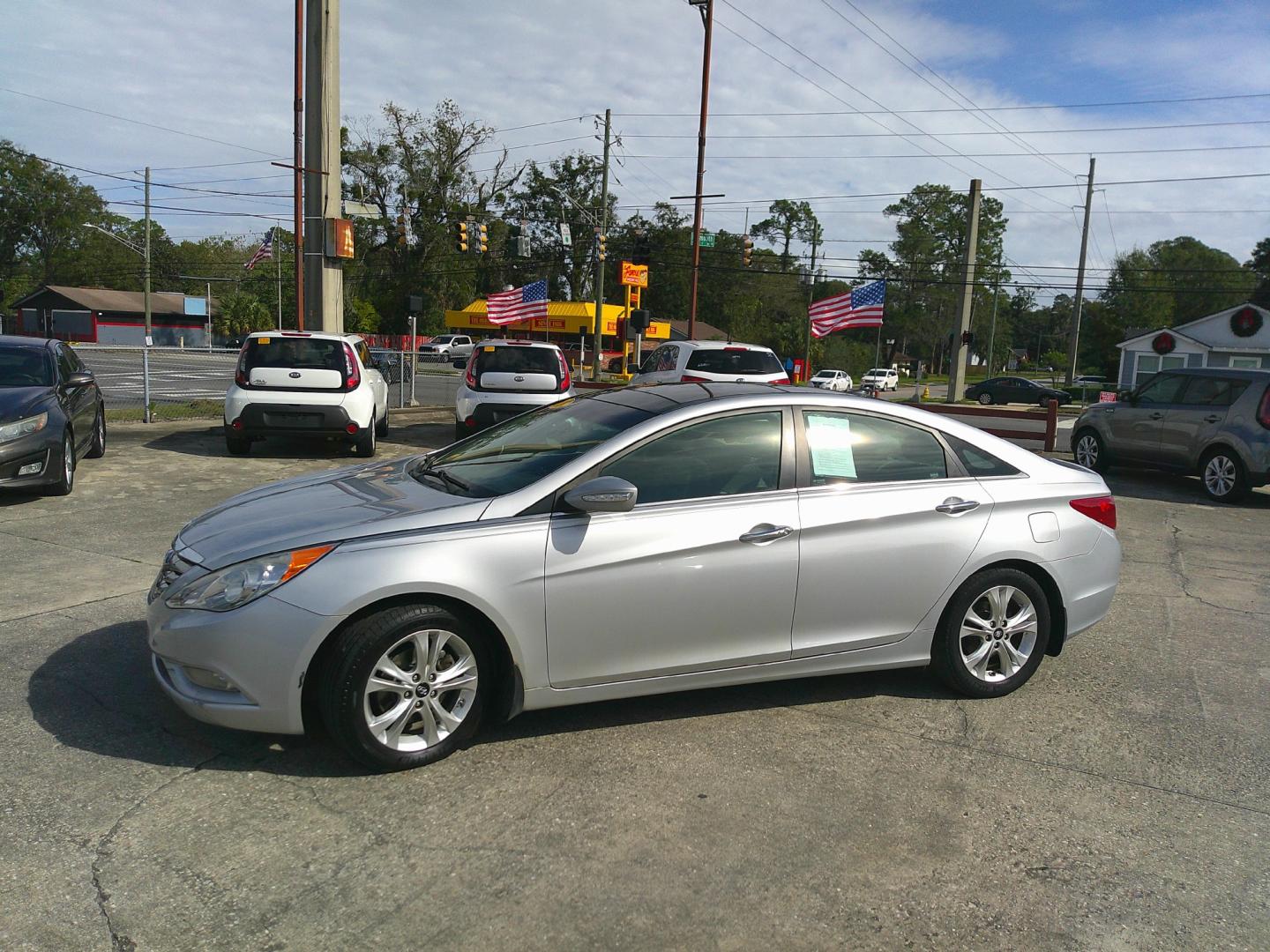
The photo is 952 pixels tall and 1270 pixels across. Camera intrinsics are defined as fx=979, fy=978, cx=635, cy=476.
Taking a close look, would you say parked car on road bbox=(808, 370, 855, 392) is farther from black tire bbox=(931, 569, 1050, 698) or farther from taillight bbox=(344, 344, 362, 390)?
black tire bbox=(931, 569, 1050, 698)

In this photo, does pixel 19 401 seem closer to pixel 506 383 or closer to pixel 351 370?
pixel 351 370

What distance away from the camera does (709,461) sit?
434 cm

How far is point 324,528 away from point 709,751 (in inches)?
71.4

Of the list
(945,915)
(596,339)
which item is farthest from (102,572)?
(596,339)

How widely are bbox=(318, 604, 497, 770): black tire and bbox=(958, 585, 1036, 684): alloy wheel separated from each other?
243cm

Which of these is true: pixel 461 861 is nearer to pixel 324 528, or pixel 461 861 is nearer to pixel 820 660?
pixel 324 528

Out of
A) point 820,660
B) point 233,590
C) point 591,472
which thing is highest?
point 591,472

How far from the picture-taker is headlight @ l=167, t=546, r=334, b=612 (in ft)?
12.0

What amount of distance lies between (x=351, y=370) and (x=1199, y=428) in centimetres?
1050

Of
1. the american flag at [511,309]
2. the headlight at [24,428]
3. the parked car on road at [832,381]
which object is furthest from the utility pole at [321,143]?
the parked car on road at [832,381]

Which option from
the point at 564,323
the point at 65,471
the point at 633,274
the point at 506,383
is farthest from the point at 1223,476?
the point at 564,323

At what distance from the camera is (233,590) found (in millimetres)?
3668

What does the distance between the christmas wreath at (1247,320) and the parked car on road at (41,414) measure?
51.6 m

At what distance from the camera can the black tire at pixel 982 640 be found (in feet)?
15.3
